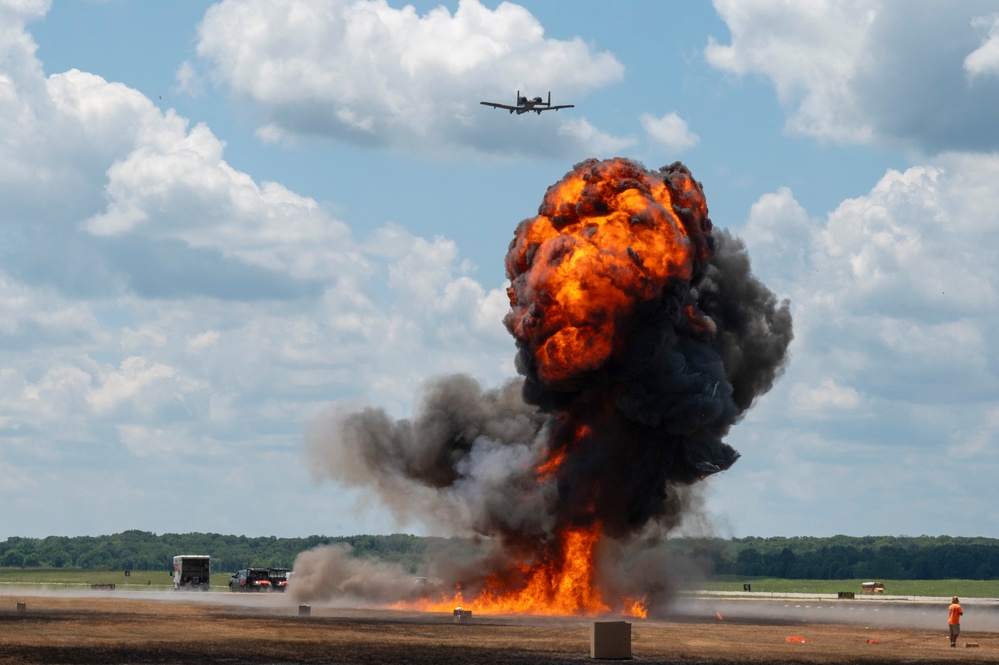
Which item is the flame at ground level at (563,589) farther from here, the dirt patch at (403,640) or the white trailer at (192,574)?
the white trailer at (192,574)

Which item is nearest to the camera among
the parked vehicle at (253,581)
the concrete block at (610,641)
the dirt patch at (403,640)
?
the dirt patch at (403,640)

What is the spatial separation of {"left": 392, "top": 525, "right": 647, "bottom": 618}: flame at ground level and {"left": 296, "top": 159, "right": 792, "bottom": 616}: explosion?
0.10 meters

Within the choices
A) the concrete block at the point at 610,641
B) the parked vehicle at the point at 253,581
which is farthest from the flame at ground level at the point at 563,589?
the parked vehicle at the point at 253,581

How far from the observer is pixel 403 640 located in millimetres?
63562

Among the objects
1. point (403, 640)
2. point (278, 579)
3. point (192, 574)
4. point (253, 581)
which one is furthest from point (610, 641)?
point (192, 574)

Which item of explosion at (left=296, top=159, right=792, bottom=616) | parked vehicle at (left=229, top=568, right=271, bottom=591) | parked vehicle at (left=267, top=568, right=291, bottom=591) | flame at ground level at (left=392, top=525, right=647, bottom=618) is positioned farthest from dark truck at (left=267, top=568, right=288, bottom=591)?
flame at ground level at (left=392, top=525, right=647, bottom=618)

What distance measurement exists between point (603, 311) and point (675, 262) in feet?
19.5

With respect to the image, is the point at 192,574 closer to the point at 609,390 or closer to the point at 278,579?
the point at 278,579

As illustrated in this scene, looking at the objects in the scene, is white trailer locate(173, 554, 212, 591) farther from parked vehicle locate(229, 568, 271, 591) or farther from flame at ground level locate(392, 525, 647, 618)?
flame at ground level locate(392, 525, 647, 618)

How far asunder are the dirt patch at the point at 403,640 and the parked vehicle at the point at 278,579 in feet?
192

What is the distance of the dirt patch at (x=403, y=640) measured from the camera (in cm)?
5372

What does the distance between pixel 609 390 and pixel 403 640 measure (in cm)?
3405

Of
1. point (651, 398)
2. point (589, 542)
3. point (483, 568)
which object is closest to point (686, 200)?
point (651, 398)

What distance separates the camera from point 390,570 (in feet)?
394
